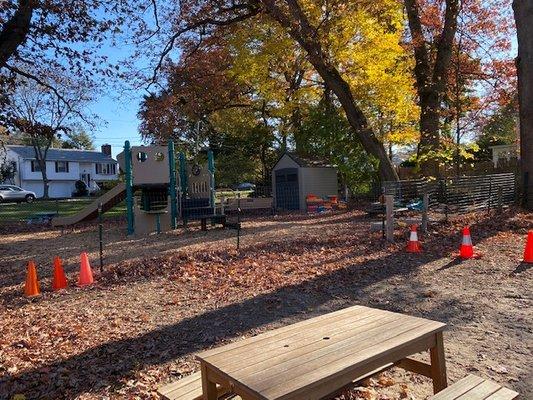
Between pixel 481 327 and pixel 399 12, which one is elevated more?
pixel 399 12

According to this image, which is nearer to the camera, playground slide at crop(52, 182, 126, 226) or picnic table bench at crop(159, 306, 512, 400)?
picnic table bench at crop(159, 306, 512, 400)

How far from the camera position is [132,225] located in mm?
14906

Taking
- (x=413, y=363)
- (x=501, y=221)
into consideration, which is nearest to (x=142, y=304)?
(x=413, y=363)

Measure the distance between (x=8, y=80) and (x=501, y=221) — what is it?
44.3 ft

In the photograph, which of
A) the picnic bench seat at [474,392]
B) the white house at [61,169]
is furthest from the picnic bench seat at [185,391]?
the white house at [61,169]

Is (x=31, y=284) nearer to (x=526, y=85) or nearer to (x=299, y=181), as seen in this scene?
(x=526, y=85)

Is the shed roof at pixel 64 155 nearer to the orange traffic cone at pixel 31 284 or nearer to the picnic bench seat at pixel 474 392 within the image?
the orange traffic cone at pixel 31 284

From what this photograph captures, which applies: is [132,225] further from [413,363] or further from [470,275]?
[413,363]

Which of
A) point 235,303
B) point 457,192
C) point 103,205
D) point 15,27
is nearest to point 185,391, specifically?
point 235,303

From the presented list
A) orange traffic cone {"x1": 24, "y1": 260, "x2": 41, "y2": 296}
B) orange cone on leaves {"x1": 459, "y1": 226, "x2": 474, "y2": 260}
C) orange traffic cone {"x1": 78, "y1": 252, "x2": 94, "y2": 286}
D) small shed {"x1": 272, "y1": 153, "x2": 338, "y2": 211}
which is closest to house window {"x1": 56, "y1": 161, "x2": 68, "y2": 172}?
small shed {"x1": 272, "y1": 153, "x2": 338, "y2": 211}

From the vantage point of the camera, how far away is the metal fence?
14.0 metres

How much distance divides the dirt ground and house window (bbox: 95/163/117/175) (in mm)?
59326

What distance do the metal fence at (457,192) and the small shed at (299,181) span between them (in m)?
6.96

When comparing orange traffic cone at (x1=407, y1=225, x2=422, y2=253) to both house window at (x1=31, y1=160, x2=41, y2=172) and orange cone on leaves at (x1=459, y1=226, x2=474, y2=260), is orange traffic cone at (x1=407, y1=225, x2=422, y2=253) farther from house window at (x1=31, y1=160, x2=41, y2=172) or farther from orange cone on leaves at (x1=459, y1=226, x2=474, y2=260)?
house window at (x1=31, y1=160, x2=41, y2=172)
